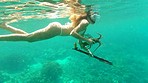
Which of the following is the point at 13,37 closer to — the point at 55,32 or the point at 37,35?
the point at 37,35

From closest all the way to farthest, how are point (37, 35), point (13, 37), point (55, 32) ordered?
point (13, 37), point (37, 35), point (55, 32)

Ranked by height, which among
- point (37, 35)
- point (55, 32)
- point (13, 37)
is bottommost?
point (13, 37)

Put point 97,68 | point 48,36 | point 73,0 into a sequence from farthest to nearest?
point 97,68 < point 73,0 < point 48,36

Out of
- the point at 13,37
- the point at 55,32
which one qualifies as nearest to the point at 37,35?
the point at 55,32

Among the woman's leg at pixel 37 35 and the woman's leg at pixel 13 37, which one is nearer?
the woman's leg at pixel 13 37

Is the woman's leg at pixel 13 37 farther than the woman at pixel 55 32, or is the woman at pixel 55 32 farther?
the woman at pixel 55 32

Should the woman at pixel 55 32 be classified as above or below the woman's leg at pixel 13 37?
above

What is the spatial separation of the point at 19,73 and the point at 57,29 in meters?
21.9

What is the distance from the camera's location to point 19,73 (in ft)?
92.1

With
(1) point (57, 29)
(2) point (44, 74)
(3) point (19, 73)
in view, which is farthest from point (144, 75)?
(1) point (57, 29)

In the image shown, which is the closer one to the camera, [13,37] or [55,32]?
[13,37]

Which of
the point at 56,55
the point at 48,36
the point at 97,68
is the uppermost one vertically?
the point at 48,36

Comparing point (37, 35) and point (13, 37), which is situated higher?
point (37, 35)

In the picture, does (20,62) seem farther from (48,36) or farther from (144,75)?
(48,36)
